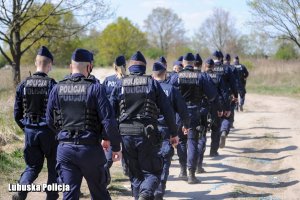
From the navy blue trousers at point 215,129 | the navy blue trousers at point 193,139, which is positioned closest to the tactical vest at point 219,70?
the navy blue trousers at point 215,129

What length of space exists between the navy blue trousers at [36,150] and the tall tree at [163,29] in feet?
211

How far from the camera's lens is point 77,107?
506cm

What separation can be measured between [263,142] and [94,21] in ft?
41.8

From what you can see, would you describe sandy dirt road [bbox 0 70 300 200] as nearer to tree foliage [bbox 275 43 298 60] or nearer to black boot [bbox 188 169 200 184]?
black boot [bbox 188 169 200 184]

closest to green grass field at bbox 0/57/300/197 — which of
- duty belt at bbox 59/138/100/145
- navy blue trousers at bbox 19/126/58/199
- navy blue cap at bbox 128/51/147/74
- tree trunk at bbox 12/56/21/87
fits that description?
tree trunk at bbox 12/56/21/87

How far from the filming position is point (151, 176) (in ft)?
19.2

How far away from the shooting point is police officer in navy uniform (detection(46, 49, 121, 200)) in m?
5.00

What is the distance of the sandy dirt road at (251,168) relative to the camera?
7.69 meters

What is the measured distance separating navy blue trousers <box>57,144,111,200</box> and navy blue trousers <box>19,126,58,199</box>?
1.11m

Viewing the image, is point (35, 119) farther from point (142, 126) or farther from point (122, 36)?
point (122, 36)

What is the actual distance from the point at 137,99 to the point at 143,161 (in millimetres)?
801

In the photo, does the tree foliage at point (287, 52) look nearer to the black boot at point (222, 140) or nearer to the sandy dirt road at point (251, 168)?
the sandy dirt road at point (251, 168)

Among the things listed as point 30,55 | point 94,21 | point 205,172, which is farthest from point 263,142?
point 30,55

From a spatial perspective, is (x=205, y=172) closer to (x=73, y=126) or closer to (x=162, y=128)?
(x=162, y=128)
